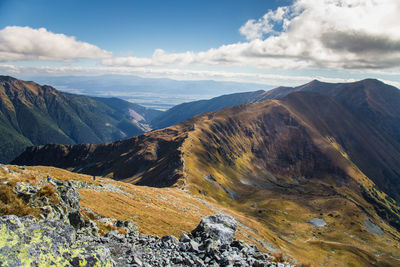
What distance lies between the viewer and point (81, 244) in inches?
605

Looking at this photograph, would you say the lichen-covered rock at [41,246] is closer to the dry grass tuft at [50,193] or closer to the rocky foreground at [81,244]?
the rocky foreground at [81,244]

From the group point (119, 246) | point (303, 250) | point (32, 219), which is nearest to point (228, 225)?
point (119, 246)

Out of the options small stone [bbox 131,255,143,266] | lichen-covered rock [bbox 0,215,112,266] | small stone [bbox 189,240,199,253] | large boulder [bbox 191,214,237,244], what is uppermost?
lichen-covered rock [bbox 0,215,112,266]

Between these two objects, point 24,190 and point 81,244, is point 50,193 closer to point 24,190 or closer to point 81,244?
point 24,190

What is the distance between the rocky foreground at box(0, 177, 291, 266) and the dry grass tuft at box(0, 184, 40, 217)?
1.56ft

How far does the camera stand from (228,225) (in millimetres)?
28594

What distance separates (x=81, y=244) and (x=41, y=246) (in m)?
3.12

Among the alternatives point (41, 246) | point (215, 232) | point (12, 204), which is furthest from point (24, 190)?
point (215, 232)

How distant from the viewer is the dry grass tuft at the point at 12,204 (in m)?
15.0

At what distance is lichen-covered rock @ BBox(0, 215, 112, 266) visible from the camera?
1143 cm

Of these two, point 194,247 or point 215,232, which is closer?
point 194,247

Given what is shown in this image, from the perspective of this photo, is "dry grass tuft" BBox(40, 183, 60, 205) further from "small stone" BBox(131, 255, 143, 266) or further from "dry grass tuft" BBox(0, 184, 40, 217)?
"small stone" BBox(131, 255, 143, 266)

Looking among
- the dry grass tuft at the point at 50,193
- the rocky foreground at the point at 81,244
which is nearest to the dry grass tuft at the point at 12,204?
the rocky foreground at the point at 81,244

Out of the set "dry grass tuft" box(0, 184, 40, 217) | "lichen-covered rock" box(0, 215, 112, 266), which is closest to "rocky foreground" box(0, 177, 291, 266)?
"lichen-covered rock" box(0, 215, 112, 266)
